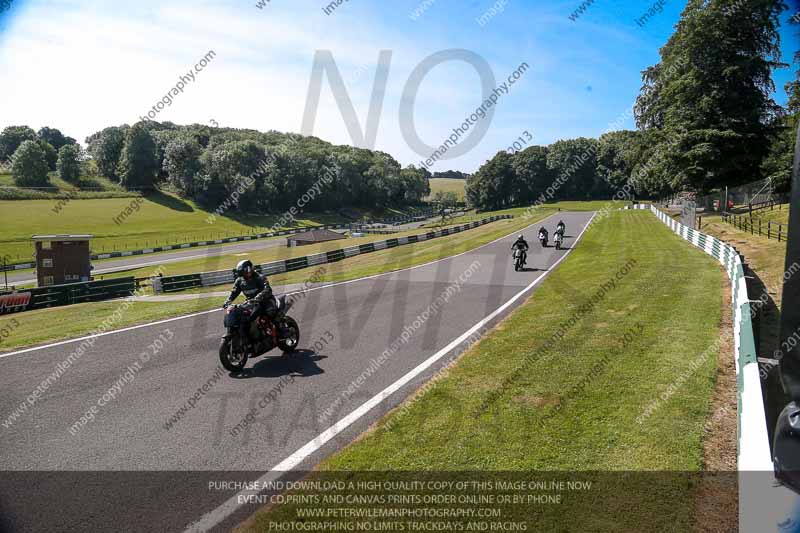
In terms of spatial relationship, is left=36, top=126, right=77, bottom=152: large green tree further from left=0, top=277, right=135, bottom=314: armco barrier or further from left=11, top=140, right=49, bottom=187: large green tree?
left=0, top=277, right=135, bottom=314: armco barrier

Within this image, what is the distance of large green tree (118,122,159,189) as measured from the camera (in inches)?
3740

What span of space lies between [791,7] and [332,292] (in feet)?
52.6

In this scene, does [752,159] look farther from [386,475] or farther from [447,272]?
[386,475]

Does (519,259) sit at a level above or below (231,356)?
above

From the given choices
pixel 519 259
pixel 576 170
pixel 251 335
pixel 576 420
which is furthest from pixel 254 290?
pixel 576 170

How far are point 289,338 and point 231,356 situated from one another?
136 centimetres

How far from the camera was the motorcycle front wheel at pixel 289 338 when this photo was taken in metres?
9.50

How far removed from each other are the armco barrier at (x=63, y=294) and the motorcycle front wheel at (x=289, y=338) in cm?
1380

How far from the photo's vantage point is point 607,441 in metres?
5.75

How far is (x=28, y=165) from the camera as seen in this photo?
270 feet

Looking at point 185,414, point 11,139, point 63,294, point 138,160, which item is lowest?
point 63,294

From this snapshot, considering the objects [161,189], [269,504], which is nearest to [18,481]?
[269,504]

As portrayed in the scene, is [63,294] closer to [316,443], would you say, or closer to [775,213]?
[316,443]

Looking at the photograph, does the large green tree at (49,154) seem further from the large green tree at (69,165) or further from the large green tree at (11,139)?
the large green tree at (11,139)
